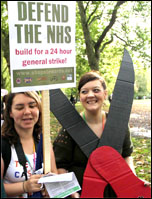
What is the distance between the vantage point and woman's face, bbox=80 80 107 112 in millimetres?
1772

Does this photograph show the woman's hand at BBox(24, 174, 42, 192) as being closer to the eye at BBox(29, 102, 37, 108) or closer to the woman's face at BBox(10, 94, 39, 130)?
the woman's face at BBox(10, 94, 39, 130)

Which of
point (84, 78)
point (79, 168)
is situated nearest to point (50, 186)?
point (79, 168)

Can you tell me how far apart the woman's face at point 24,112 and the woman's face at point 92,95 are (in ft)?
Result: 1.24

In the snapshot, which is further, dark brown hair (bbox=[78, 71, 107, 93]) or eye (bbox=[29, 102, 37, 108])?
dark brown hair (bbox=[78, 71, 107, 93])

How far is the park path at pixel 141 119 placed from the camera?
677 cm

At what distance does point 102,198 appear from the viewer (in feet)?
5.64

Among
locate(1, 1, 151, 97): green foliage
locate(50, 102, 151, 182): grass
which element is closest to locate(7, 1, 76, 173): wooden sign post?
locate(50, 102, 151, 182): grass

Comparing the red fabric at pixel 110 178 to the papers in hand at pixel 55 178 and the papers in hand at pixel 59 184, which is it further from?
the papers in hand at pixel 55 178

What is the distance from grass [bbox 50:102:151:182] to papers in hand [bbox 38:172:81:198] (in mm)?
2623

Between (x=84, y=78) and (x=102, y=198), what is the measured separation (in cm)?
85

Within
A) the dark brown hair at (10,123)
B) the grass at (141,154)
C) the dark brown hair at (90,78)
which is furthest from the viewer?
the grass at (141,154)

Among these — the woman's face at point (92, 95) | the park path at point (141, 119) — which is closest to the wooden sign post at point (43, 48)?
the woman's face at point (92, 95)

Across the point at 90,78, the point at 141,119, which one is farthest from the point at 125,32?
the point at 90,78

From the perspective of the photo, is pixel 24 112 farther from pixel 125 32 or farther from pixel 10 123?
pixel 125 32
